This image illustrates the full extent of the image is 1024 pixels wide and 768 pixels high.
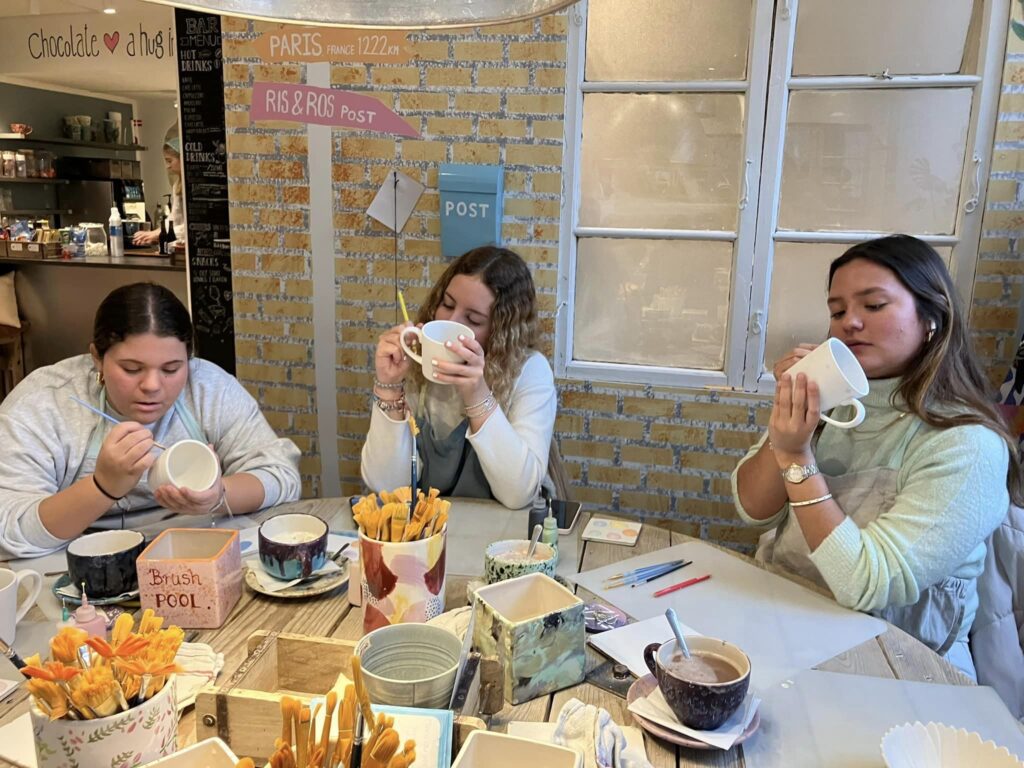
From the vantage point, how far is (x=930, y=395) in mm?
1448

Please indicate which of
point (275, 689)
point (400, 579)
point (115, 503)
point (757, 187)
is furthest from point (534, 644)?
point (757, 187)

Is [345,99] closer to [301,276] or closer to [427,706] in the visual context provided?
[301,276]

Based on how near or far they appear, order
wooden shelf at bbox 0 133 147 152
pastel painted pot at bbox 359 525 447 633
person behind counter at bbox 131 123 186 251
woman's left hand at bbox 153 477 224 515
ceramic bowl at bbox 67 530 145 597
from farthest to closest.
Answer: wooden shelf at bbox 0 133 147 152 < person behind counter at bbox 131 123 186 251 < woman's left hand at bbox 153 477 224 515 < ceramic bowl at bbox 67 530 145 597 < pastel painted pot at bbox 359 525 447 633

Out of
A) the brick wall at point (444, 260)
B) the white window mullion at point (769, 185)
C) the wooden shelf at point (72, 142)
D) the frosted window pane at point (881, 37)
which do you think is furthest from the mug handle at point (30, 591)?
the wooden shelf at point (72, 142)

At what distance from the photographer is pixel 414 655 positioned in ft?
3.01

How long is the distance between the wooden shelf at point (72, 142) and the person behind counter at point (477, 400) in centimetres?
555

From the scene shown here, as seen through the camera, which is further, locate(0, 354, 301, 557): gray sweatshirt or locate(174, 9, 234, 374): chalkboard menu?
locate(174, 9, 234, 374): chalkboard menu

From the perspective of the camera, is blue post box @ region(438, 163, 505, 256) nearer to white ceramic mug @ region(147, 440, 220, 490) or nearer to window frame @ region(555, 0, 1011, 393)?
window frame @ region(555, 0, 1011, 393)

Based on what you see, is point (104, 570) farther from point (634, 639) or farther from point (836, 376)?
point (836, 376)

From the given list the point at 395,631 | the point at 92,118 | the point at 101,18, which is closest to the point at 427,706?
the point at 395,631

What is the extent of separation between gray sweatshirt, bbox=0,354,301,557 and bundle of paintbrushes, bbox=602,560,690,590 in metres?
0.74

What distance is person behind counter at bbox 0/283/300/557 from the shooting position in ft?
4.49

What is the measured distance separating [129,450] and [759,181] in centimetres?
192

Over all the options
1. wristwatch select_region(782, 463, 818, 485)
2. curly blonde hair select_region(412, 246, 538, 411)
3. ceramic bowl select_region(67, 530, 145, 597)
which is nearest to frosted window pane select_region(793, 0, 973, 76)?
curly blonde hair select_region(412, 246, 538, 411)
